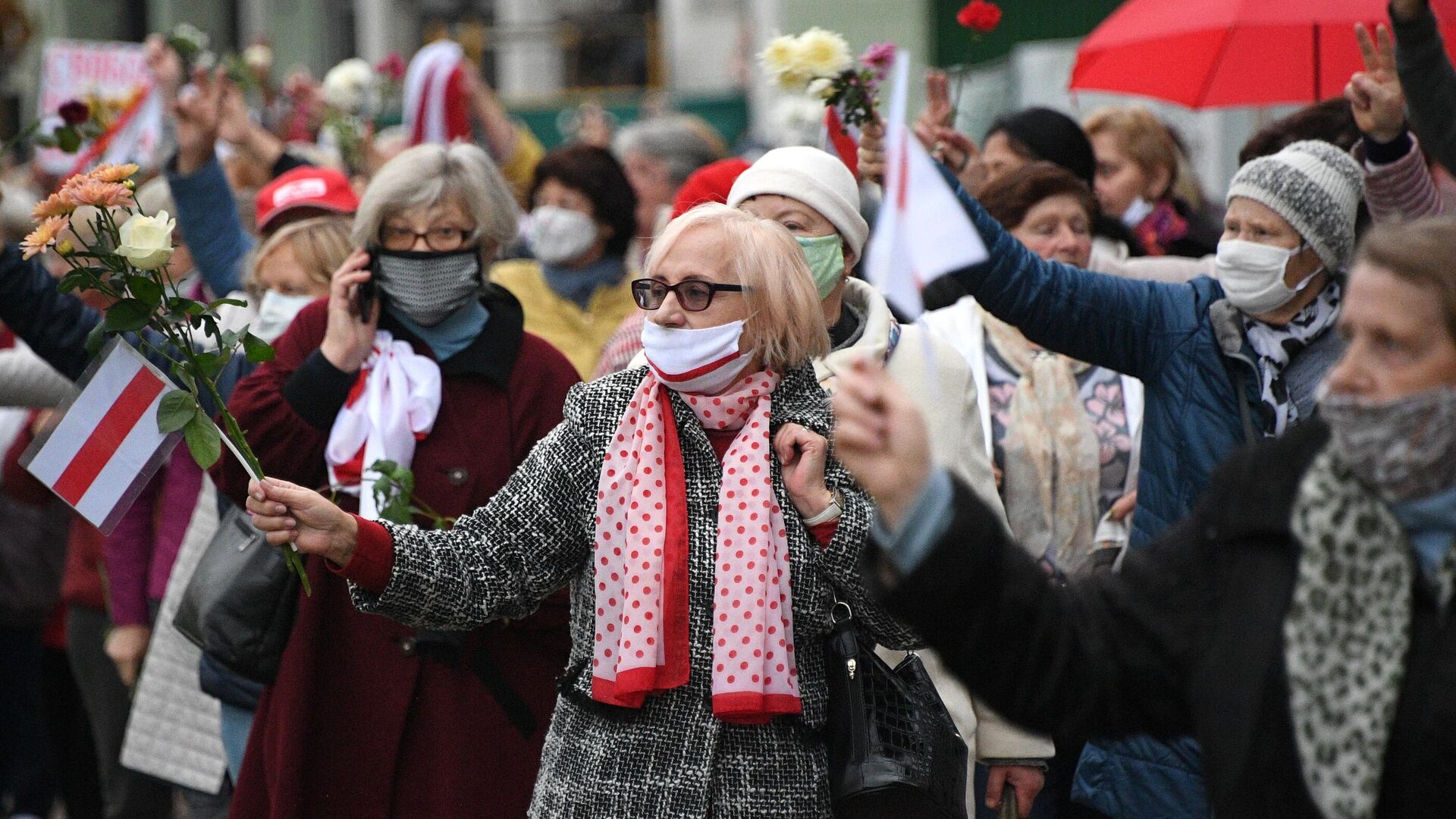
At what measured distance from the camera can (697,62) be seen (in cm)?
2692

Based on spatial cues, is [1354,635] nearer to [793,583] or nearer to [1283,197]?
[793,583]

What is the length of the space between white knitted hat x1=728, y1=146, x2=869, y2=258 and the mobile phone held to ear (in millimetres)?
870

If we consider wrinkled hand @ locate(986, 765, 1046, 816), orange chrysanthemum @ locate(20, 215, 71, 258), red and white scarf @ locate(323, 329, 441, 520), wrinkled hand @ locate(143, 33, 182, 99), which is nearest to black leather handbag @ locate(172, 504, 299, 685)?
red and white scarf @ locate(323, 329, 441, 520)

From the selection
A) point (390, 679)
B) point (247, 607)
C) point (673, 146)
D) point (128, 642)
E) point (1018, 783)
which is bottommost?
point (128, 642)

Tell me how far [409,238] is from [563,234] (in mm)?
1830

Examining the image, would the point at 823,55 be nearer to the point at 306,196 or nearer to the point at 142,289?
the point at 306,196

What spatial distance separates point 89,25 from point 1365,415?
2600 centimetres

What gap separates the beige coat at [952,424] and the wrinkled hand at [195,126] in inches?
98.7


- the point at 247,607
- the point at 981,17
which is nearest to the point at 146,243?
the point at 247,607

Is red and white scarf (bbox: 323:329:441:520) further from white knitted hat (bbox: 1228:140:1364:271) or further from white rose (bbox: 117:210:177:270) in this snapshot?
white knitted hat (bbox: 1228:140:1364:271)

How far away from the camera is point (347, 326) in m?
3.80

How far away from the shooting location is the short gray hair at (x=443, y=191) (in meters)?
4.00

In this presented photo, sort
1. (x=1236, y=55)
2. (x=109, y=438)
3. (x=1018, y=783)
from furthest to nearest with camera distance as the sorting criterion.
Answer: (x=1236, y=55) < (x=1018, y=783) < (x=109, y=438)

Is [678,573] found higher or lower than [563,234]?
lower
